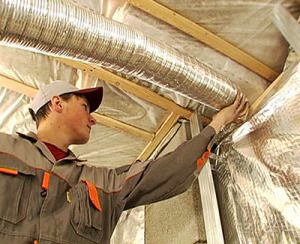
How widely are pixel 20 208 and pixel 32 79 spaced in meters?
0.74

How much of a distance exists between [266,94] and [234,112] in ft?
0.70

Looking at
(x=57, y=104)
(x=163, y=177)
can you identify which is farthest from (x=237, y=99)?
(x=57, y=104)

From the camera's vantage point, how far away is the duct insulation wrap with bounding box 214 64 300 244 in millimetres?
1035

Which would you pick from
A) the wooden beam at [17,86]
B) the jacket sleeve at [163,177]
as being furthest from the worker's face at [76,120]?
the wooden beam at [17,86]

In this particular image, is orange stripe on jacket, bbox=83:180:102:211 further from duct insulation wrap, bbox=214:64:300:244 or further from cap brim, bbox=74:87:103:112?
duct insulation wrap, bbox=214:64:300:244

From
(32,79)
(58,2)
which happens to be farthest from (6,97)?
(58,2)

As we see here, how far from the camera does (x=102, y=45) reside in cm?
106

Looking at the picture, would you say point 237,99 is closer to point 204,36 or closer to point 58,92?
point 204,36

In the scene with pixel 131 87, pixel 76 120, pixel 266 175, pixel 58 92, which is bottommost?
pixel 266 175

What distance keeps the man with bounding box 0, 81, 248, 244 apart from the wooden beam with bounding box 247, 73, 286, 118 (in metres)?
0.06

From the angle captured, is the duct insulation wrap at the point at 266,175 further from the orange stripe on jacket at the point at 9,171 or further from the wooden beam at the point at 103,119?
the orange stripe on jacket at the point at 9,171

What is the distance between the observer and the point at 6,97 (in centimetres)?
156

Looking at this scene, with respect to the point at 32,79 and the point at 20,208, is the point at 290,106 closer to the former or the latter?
the point at 20,208

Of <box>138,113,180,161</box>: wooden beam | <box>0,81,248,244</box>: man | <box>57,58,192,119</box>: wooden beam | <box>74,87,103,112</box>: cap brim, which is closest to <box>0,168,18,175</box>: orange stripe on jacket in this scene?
<box>0,81,248,244</box>: man
